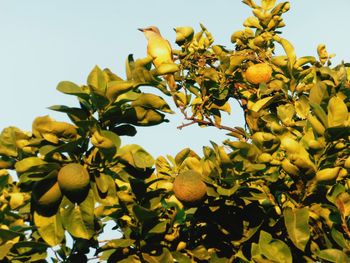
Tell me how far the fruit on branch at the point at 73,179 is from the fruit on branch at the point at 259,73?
7.35 feet

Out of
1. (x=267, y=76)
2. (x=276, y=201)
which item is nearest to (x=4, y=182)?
(x=276, y=201)

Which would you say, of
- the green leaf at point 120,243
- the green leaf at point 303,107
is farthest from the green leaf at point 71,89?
the green leaf at point 303,107

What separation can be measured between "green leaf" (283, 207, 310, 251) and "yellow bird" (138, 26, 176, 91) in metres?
2.06

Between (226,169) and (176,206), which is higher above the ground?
(226,169)

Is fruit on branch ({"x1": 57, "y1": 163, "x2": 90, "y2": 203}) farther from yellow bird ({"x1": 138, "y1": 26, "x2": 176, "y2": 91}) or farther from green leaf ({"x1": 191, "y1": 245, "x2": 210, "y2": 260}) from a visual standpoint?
yellow bird ({"x1": 138, "y1": 26, "x2": 176, "y2": 91})

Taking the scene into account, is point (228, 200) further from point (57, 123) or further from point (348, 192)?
point (57, 123)

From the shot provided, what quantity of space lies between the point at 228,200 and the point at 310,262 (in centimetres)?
57

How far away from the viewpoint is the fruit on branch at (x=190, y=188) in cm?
322

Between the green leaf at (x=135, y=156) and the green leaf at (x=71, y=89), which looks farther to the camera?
the green leaf at (x=135, y=156)

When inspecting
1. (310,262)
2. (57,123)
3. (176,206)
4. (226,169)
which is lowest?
(310,262)

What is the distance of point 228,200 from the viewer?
11.5ft

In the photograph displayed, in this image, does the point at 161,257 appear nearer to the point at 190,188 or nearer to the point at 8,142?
the point at 190,188

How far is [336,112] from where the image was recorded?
3.14 meters

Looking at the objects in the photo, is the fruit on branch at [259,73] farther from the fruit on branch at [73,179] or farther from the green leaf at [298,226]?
the fruit on branch at [73,179]
